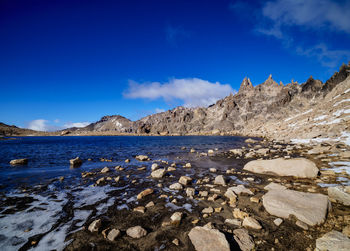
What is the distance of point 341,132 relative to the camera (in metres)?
28.5

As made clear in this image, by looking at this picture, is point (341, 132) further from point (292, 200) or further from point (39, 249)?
point (39, 249)

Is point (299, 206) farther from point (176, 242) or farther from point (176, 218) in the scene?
point (176, 242)

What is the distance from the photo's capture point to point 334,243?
425cm

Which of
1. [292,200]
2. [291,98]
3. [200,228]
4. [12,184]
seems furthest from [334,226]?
[291,98]

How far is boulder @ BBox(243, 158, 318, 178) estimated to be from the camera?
11.2m

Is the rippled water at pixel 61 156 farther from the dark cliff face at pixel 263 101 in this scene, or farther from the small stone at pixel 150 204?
the dark cliff face at pixel 263 101

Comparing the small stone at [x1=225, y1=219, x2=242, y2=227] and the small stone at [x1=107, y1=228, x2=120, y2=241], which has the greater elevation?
the small stone at [x1=107, y1=228, x2=120, y2=241]

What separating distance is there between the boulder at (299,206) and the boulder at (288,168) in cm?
526

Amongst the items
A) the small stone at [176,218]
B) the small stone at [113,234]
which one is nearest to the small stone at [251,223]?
the small stone at [176,218]

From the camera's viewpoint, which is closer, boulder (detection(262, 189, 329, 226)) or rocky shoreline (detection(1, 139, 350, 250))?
rocky shoreline (detection(1, 139, 350, 250))

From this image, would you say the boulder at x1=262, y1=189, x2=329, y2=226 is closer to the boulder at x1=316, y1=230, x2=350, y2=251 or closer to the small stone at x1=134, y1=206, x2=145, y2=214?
the boulder at x1=316, y1=230, x2=350, y2=251

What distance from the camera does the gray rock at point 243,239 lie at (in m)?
4.80

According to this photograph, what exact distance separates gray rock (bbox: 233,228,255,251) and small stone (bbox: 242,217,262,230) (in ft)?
1.22

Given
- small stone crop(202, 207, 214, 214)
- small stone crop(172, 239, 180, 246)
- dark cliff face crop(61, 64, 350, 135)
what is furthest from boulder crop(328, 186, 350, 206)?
dark cliff face crop(61, 64, 350, 135)
